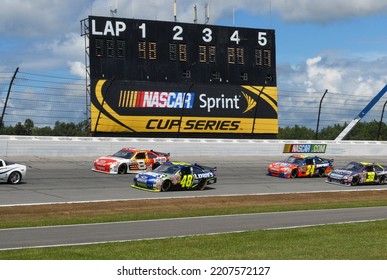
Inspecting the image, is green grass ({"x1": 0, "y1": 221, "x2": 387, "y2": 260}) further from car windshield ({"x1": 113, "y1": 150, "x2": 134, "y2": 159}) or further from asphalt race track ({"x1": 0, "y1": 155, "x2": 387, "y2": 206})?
car windshield ({"x1": 113, "y1": 150, "x2": 134, "y2": 159})

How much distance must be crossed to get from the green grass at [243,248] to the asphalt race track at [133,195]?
1.16 m

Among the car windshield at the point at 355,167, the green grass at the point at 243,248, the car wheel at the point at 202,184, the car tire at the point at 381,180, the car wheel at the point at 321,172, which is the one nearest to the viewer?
the green grass at the point at 243,248

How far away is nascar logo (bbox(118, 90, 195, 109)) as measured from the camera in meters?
38.7

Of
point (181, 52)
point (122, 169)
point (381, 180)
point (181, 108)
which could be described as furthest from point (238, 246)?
point (181, 52)

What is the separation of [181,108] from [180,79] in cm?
186

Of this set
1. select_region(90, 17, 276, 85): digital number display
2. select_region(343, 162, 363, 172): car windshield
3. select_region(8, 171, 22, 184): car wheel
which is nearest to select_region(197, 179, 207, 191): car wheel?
select_region(8, 171, 22, 184): car wheel

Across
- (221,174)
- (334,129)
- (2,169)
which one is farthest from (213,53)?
(334,129)

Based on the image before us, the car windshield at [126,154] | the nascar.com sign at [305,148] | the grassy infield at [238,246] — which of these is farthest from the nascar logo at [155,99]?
the grassy infield at [238,246]

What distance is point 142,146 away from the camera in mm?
37875

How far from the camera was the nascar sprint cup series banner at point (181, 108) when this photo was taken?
38.0 meters

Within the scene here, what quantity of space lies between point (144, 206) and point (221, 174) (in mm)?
11993

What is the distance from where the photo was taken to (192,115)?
4078cm

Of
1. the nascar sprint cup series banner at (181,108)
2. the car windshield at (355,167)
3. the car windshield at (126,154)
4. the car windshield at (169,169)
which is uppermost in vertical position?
the nascar sprint cup series banner at (181,108)

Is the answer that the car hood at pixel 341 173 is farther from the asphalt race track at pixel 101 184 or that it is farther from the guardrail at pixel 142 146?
the guardrail at pixel 142 146
